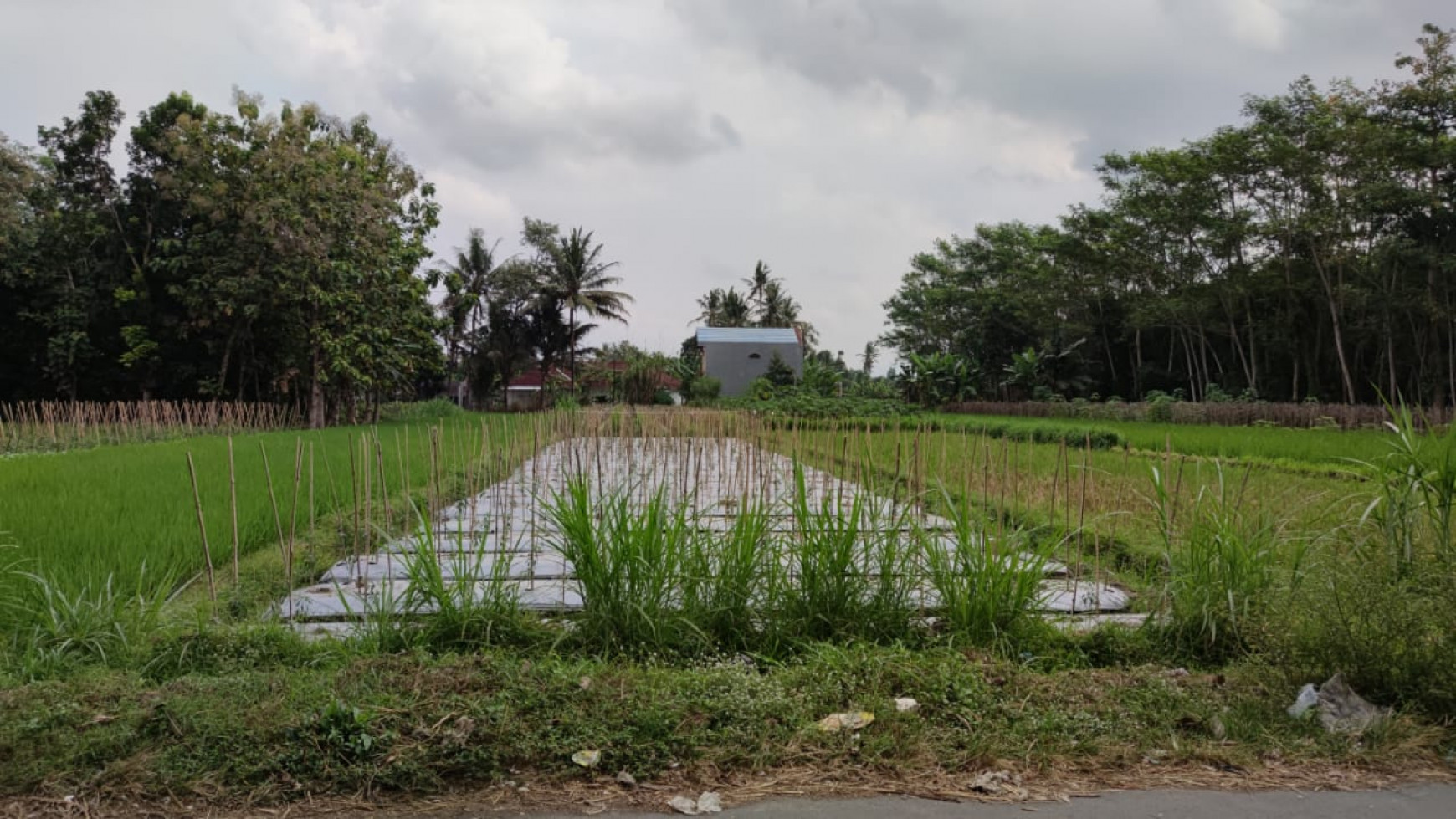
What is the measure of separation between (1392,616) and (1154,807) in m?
1.09

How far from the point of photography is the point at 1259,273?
23203 mm

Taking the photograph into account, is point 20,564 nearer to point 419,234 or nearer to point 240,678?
point 240,678

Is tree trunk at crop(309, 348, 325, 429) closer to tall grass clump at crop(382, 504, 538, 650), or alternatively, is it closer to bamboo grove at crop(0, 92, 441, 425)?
bamboo grove at crop(0, 92, 441, 425)

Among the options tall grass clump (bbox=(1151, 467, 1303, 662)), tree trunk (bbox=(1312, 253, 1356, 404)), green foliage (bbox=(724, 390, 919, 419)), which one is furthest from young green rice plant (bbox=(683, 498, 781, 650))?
tree trunk (bbox=(1312, 253, 1356, 404))

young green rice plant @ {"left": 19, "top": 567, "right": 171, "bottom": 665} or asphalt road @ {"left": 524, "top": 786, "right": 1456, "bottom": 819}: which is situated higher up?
young green rice plant @ {"left": 19, "top": 567, "right": 171, "bottom": 665}

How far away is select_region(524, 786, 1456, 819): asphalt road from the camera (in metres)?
2.02

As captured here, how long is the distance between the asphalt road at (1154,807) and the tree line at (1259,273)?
17.8 m

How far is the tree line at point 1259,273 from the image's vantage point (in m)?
18.5

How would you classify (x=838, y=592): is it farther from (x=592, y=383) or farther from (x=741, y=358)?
(x=592, y=383)

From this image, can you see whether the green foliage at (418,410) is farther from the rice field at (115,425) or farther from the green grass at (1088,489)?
the green grass at (1088,489)

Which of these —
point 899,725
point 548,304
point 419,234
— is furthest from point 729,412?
point 548,304

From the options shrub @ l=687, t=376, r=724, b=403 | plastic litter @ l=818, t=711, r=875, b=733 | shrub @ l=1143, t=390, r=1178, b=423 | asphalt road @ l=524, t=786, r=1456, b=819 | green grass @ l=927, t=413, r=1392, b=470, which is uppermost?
shrub @ l=687, t=376, r=724, b=403

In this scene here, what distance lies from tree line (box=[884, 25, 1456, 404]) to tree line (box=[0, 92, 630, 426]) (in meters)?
17.3

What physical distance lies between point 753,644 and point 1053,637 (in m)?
1.14
